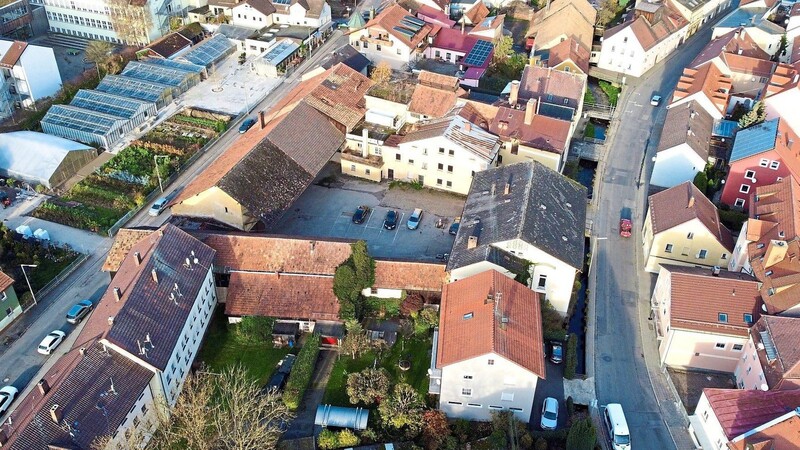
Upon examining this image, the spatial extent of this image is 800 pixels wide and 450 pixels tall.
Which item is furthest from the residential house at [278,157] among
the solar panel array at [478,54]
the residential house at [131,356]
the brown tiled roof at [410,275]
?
the solar panel array at [478,54]

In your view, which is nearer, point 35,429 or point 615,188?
point 35,429

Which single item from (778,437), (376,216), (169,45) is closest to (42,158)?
(169,45)

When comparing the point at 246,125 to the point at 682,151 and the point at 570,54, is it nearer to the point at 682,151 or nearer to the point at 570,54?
the point at 570,54

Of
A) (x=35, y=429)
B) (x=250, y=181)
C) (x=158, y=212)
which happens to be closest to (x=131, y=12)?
(x=158, y=212)

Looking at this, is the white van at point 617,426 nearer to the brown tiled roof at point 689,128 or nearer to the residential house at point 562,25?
the brown tiled roof at point 689,128

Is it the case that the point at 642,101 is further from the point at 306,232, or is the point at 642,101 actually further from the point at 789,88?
the point at 306,232

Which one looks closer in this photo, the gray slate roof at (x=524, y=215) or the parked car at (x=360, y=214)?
the gray slate roof at (x=524, y=215)
